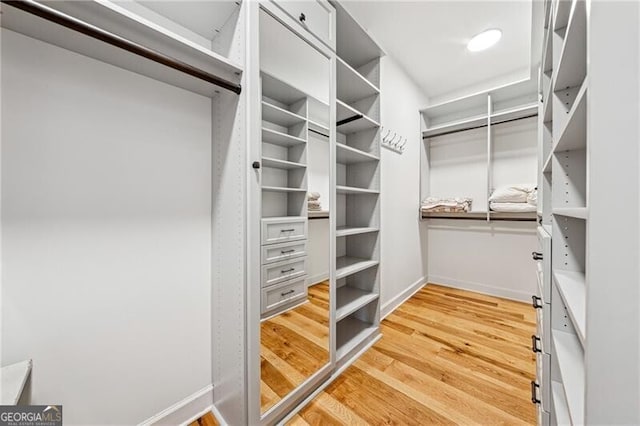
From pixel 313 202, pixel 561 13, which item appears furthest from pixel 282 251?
pixel 561 13

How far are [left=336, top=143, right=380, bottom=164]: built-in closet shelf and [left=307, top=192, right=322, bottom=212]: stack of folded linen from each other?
427 millimetres

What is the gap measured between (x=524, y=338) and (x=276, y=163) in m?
2.54

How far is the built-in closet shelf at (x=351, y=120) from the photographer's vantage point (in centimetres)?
166

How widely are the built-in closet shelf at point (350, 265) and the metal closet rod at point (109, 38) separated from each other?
4.28 ft

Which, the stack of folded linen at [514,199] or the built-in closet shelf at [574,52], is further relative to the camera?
the stack of folded linen at [514,199]

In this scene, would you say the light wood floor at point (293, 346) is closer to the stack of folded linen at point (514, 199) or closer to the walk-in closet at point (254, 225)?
the walk-in closet at point (254, 225)

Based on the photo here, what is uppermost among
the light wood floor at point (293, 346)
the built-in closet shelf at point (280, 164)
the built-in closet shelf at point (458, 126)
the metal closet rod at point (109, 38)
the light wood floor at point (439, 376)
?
the built-in closet shelf at point (458, 126)

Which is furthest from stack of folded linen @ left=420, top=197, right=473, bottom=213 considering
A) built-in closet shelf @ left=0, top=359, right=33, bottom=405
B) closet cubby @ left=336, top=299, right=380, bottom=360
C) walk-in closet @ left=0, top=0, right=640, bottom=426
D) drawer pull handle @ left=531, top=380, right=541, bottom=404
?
built-in closet shelf @ left=0, top=359, right=33, bottom=405

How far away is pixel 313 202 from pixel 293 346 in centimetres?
85

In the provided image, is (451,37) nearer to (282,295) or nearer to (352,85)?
(352,85)

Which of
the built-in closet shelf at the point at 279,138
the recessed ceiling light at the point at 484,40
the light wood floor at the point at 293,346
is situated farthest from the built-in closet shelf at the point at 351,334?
the recessed ceiling light at the point at 484,40

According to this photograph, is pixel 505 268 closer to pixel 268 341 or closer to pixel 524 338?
pixel 524 338

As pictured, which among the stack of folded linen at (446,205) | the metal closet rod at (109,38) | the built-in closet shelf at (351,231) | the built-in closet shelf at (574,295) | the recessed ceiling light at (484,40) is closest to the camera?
the built-in closet shelf at (574,295)

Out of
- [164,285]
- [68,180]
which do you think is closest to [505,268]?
[164,285]
